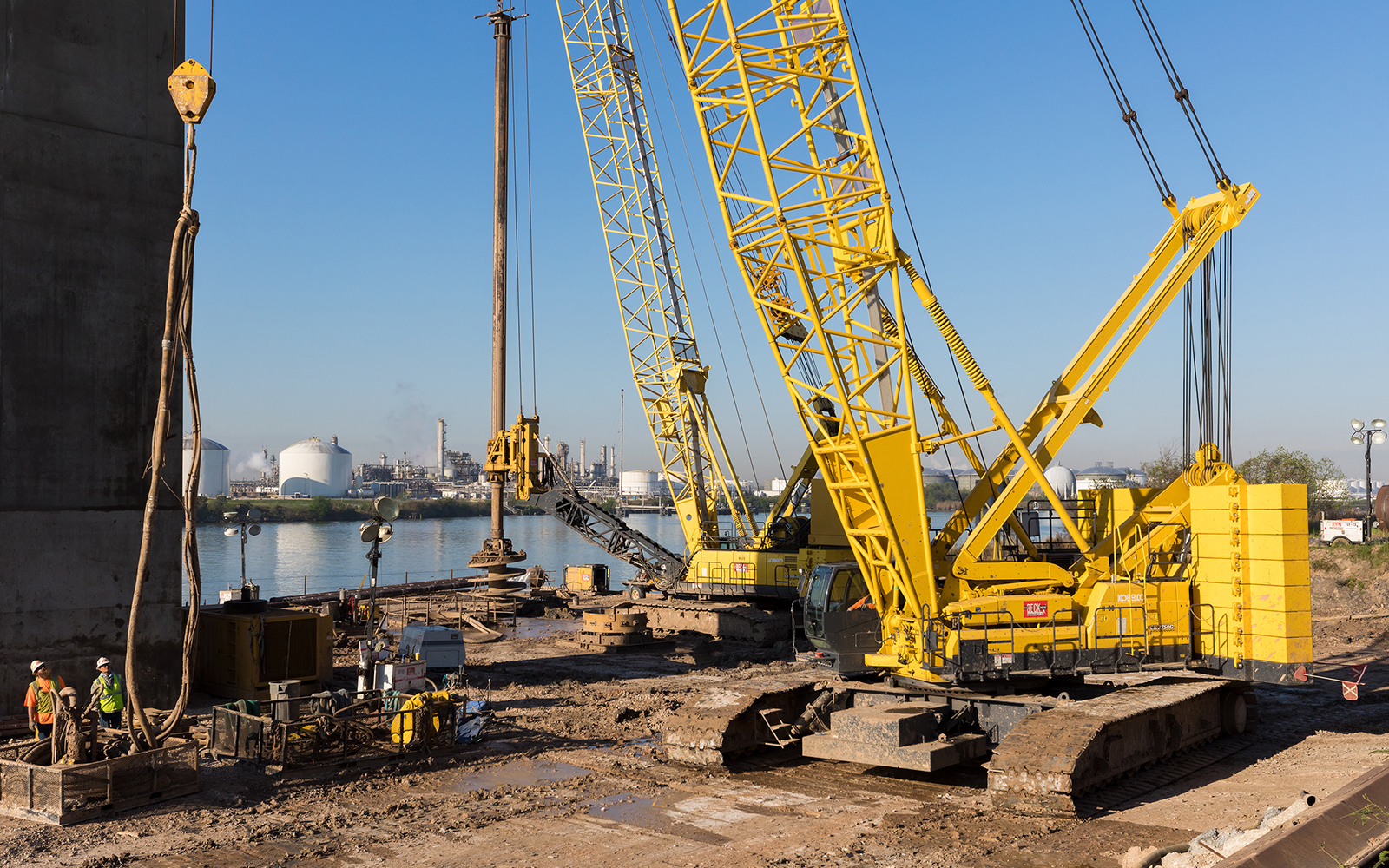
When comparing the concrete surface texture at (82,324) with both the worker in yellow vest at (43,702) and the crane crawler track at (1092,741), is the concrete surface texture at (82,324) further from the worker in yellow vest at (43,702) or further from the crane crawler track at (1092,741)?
the crane crawler track at (1092,741)

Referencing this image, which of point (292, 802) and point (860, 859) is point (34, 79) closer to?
point (292, 802)

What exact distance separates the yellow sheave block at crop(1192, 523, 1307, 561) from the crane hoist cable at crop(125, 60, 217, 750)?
1212cm

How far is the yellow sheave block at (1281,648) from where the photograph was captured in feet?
43.1

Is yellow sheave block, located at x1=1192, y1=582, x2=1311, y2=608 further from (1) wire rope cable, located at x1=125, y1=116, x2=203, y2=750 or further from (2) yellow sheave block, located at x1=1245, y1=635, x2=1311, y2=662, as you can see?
(1) wire rope cable, located at x1=125, y1=116, x2=203, y2=750

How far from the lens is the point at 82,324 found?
15836 mm

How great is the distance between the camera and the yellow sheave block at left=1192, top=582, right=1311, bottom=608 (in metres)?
13.2

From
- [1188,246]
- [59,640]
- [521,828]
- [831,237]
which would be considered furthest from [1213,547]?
[59,640]

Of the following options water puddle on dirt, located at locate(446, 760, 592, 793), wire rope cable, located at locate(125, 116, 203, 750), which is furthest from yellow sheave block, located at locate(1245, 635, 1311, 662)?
wire rope cable, located at locate(125, 116, 203, 750)

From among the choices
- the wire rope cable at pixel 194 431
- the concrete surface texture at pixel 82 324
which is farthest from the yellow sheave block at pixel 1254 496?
the concrete surface texture at pixel 82 324

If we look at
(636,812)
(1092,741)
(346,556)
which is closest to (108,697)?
(636,812)

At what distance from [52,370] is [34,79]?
4.29 metres

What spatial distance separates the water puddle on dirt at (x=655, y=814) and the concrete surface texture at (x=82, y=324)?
8.92 metres

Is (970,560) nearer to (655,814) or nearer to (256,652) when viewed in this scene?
(655,814)

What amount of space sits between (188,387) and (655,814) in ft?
20.4
